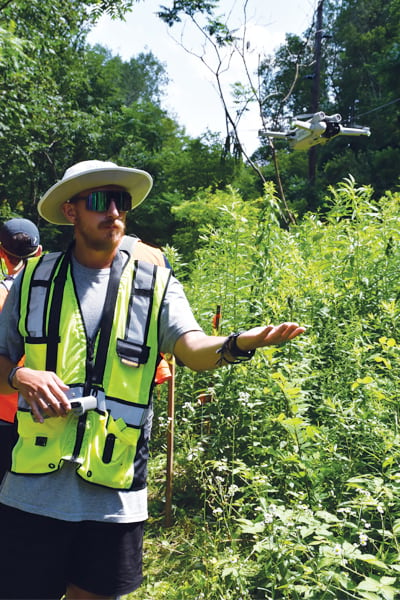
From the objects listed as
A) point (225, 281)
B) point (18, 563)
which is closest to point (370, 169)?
point (225, 281)

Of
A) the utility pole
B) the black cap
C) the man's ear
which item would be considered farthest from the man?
the utility pole

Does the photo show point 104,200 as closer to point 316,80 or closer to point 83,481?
point 83,481

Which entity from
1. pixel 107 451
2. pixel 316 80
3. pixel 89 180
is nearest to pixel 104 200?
pixel 89 180

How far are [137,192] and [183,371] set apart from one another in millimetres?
2771

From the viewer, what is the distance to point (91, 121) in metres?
22.7

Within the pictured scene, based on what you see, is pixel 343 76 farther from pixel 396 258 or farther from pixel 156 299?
pixel 156 299

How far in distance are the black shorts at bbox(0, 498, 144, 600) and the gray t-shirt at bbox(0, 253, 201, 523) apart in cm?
6

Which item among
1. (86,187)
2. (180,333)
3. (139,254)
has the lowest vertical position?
(180,333)

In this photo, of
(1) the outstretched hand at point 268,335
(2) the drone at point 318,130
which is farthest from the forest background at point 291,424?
(1) the outstretched hand at point 268,335

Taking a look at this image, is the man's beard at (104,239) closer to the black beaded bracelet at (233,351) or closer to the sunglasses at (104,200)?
the sunglasses at (104,200)

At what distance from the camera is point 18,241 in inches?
125

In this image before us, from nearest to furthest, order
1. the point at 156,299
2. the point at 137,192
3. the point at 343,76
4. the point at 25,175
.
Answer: the point at 156,299, the point at 137,192, the point at 25,175, the point at 343,76

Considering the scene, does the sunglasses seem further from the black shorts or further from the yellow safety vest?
the black shorts

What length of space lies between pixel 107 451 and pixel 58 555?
41cm
